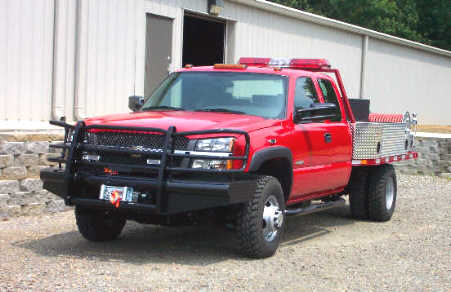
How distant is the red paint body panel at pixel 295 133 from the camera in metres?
7.11

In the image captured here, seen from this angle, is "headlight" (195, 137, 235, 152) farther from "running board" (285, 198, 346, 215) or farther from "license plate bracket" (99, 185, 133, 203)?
"running board" (285, 198, 346, 215)

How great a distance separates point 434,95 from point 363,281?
2352cm

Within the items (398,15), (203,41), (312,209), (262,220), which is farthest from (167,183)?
(398,15)

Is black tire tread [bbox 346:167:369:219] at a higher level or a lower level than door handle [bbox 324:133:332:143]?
lower

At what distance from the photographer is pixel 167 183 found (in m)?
6.63

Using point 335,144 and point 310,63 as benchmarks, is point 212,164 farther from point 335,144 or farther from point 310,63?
point 310,63

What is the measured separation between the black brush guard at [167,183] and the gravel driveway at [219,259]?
1.91ft

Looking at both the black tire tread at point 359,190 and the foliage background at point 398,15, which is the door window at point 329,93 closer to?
the black tire tread at point 359,190

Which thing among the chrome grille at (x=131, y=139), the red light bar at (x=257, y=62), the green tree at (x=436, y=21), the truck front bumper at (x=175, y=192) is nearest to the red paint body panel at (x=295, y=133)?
the chrome grille at (x=131, y=139)

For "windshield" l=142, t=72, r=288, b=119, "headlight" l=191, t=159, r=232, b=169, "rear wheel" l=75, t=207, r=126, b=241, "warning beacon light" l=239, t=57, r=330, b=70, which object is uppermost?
"warning beacon light" l=239, t=57, r=330, b=70

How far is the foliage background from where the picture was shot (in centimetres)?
4449

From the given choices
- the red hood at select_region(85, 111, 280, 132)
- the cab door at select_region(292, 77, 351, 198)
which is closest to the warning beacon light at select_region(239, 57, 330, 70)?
the cab door at select_region(292, 77, 351, 198)

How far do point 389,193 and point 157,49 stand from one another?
Result: 5.71m

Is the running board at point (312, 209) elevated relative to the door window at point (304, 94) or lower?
lower
